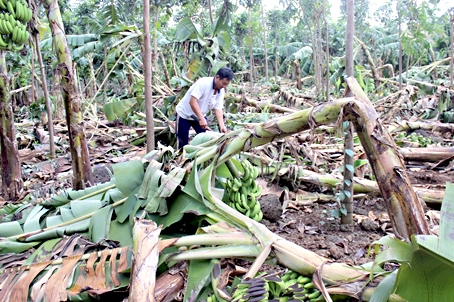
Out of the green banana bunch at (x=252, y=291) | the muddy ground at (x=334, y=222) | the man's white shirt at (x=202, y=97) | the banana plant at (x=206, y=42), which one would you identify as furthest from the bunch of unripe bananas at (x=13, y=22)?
the green banana bunch at (x=252, y=291)

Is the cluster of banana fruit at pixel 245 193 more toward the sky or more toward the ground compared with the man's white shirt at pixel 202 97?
more toward the ground

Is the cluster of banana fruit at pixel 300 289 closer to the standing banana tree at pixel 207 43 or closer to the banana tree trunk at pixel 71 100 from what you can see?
the banana tree trunk at pixel 71 100

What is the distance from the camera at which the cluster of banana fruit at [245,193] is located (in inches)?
99.2

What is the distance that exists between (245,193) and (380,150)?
1.12m

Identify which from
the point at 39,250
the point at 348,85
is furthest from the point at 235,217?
the point at 39,250

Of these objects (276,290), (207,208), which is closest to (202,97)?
(207,208)

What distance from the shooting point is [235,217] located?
200 cm

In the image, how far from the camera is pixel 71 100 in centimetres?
375

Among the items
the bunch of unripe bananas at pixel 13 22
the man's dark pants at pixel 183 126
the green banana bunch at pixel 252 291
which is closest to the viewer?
the green banana bunch at pixel 252 291

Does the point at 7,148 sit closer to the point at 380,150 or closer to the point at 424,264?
the point at 380,150

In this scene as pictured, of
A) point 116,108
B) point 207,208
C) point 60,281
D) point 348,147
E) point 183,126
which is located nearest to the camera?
point 60,281

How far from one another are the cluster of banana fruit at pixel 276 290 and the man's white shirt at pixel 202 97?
11.0 feet

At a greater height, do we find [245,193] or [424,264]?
[424,264]

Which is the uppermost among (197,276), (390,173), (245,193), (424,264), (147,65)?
(147,65)
